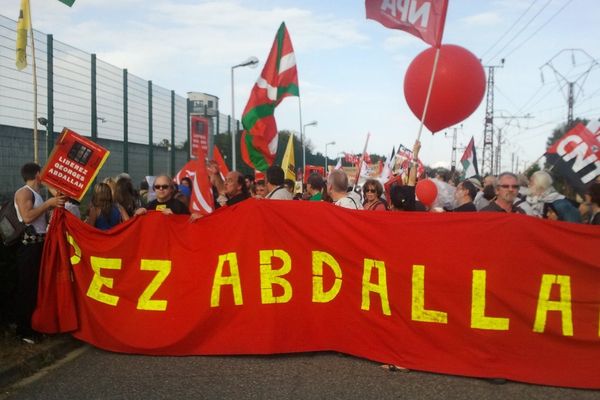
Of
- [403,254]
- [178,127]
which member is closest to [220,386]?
[403,254]

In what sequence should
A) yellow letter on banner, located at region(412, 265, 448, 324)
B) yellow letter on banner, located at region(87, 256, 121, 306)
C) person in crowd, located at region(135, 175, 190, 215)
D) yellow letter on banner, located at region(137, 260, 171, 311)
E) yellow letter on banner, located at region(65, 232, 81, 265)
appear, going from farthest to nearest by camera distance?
1. person in crowd, located at region(135, 175, 190, 215)
2. yellow letter on banner, located at region(65, 232, 81, 265)
3. yellow letter on banner, located at region(87, 256, 121, 306)
4. yellow letter on banner, located at region(137, 260, 171, 311)
5. yellow letter on banner, located at region(412, 265, 448, 324)

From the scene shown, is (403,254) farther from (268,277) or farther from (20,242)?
(20,242)

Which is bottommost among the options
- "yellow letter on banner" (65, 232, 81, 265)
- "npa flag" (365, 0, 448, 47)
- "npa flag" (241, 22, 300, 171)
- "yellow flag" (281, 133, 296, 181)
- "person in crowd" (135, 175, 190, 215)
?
"yellow letter on banner" (65, 232, 81, 265)

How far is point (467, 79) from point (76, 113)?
8830mm

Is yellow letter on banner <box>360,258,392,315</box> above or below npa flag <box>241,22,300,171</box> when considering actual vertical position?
below

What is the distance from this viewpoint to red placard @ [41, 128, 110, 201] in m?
5.98

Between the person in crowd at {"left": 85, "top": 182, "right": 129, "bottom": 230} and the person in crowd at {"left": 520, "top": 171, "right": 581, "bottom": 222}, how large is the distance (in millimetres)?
4990

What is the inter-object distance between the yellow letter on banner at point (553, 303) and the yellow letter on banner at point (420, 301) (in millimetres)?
837

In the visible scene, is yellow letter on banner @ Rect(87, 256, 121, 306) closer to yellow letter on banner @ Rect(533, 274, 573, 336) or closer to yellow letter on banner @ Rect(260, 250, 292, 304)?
yellow letter on banner @ Rect(260, 250, 292, 304)

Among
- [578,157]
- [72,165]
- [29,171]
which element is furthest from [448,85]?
[29,171]

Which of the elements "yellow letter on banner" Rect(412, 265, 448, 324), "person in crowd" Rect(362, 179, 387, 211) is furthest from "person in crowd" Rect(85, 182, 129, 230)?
"yellow letter on banner" Rect(412, 265, 448, 324)

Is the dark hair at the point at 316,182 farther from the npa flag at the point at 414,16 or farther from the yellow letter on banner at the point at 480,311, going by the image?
the yellow letter on banner at the point at 480,311

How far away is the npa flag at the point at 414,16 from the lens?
281 inches

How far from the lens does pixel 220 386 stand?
4.93m
